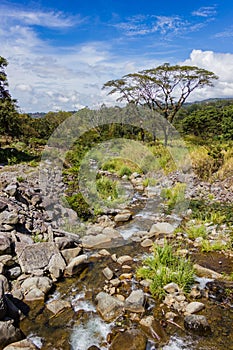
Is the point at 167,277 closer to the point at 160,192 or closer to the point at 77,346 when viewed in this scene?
the point at 77,346

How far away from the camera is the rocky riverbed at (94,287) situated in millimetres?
3568

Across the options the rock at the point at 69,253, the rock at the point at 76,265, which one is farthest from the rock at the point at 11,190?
the rock at the point at 76,265

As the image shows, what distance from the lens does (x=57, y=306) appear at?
162 inches

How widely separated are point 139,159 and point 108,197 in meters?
4.98

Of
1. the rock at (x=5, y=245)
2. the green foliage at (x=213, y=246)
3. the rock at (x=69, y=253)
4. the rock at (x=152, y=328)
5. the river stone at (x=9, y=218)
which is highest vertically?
the river stone at (x=9, y=218)

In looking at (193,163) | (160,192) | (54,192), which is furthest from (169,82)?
(54,192)

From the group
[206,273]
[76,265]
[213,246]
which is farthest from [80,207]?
[206,273]

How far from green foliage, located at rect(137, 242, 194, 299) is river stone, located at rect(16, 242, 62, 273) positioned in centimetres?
163

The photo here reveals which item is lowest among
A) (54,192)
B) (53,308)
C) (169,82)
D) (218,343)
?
(218,343)

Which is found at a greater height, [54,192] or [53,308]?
[54,192]

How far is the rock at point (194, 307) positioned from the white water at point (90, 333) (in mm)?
1124

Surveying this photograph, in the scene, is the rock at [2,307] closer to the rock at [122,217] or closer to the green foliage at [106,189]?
the rock at [122,217]

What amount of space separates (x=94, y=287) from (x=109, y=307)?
0.69 metres

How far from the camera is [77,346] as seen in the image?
347cm
